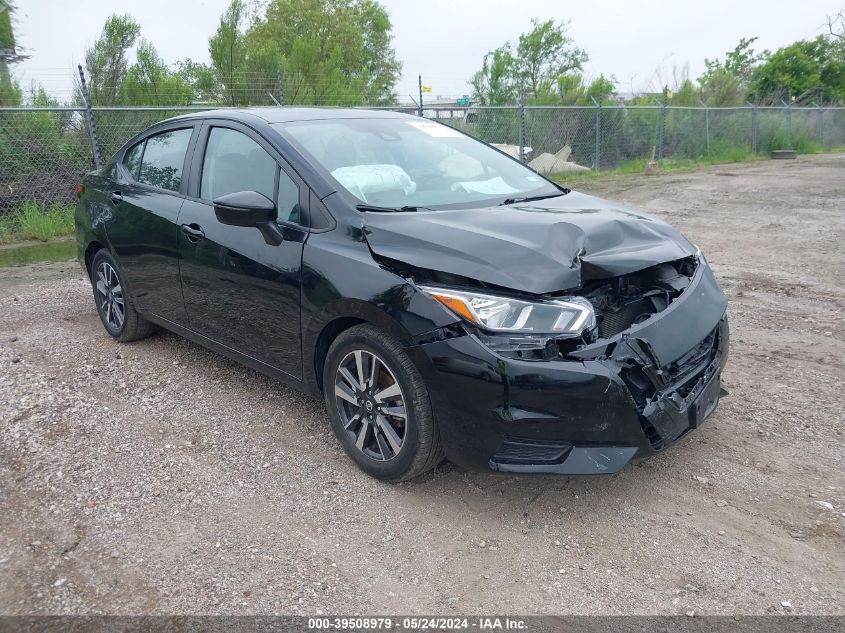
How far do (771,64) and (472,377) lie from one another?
40.1 m

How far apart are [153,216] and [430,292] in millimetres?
2435

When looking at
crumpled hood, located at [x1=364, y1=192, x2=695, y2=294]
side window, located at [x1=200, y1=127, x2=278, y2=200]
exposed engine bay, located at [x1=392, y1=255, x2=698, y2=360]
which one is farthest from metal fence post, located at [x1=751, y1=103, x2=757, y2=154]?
side window, located at [x1=200, y1=127, x2=278, y2=200]

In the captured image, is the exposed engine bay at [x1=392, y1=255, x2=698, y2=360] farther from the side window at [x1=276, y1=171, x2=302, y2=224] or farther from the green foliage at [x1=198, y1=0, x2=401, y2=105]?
the green foliage at [x1=198, y1=0, x2=401, y2=105]

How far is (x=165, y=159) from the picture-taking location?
4.61 meters

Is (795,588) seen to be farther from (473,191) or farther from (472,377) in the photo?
(473,191)

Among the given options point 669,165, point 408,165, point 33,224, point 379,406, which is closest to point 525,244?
point 379,406

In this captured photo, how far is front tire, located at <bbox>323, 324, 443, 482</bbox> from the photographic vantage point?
2.98 meters

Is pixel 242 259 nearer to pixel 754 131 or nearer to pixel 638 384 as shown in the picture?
pixel 638 384

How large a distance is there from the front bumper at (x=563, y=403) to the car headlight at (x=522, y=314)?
0.31 ft

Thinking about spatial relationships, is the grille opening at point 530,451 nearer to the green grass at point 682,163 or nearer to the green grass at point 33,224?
the green grass at point 33,224

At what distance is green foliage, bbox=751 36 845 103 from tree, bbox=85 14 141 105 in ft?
99.9

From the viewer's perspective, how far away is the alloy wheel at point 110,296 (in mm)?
5152

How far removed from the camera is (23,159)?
953cm

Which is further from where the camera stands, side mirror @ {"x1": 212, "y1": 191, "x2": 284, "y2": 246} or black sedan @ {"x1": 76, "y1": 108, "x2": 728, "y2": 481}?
side mirror @ {"x1": 212, "y1": 191, "x2": 284, "y2": 246}
